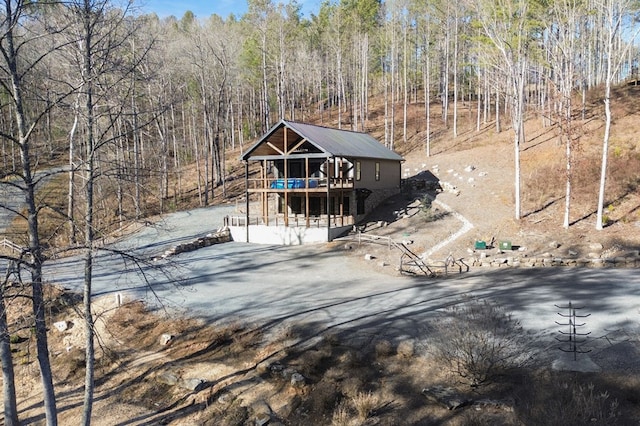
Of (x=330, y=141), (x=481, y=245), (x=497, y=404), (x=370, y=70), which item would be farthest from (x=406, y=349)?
(x=370, y=70)

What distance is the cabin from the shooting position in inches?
952

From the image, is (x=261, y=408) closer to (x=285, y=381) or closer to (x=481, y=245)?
(x=285, y=381)

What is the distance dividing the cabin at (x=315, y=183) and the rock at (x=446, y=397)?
14810mm

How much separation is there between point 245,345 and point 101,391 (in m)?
3.91

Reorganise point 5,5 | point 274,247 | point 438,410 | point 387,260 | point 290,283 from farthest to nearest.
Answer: point 274,247 → point 387,260 → point 290,283 → point 438,410 → point 5,5

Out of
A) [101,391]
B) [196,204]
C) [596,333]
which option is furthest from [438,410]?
[196,204]

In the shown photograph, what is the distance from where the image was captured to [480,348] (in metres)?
8.90

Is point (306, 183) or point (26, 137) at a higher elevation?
point (26, 137)

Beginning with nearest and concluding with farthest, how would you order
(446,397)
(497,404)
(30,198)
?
(30,198)
(497,404)
(446,397)

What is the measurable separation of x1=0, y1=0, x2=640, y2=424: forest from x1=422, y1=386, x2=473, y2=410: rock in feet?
22.9

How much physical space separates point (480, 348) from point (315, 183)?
18244 mm

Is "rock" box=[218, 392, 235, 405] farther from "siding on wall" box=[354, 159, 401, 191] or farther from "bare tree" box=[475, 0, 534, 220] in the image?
"bare tree" box=[475, 0, 534, 220]

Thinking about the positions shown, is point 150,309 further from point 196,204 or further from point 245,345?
point 196,204

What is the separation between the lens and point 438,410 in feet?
26.9
